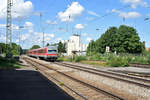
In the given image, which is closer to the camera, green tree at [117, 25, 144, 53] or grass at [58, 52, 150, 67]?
grass at [58, 52, 150, 67]

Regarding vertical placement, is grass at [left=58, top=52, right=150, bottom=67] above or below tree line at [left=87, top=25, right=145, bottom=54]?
below

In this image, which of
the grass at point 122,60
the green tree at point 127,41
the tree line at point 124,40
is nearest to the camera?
the grass at point 122,60

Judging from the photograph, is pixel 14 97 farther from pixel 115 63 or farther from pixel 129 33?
pixel 129 33

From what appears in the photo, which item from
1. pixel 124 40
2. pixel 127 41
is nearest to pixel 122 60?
pixel 127 41

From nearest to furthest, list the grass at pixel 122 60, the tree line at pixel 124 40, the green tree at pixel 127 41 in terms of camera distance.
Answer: the grass at pixel 122 60 < the green tree at pixel 127 41 < the tree line at pixel 124 40

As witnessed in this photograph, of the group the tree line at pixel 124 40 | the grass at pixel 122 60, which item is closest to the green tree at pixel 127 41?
the tree line at pixel 124 40

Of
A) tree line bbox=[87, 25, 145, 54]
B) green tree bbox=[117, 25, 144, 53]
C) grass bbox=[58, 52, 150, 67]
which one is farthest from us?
tree line bbox=[87, 25, 145, 54]

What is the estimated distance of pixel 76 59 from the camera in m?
40.5

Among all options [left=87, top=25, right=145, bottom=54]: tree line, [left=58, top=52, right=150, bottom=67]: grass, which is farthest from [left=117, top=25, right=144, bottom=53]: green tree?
[left=58, top=52, right=150, bottom=67]: grass

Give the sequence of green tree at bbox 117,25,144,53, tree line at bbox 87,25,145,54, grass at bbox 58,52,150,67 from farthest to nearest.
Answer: tree line at bbox 87,25,145,54
green tree at bbox 117,25,144,53
grass at bbox 58,52,150,67

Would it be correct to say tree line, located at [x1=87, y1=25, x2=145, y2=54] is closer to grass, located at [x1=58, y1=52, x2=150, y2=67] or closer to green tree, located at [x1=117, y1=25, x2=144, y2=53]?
green tree, located at [x1=117, y1=25, x2=144, y2=53]

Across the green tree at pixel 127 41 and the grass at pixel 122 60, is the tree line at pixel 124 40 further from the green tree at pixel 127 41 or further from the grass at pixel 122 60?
the grass at pixel 122 60

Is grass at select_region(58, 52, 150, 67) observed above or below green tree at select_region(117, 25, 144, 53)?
below

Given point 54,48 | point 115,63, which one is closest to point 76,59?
point 54,48
